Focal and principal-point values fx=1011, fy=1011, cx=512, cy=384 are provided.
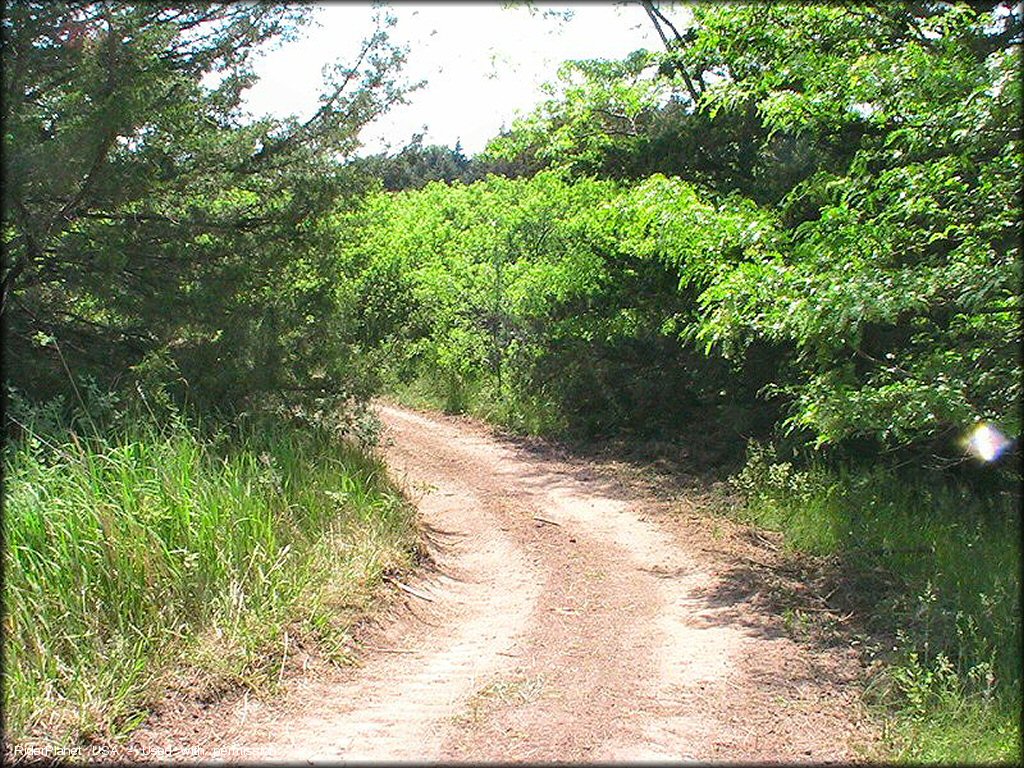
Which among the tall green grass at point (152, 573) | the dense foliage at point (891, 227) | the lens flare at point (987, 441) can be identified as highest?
the dense foliage at point (891, 227)

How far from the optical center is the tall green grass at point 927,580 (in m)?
5.30

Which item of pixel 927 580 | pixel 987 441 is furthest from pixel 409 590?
pixel 987 441

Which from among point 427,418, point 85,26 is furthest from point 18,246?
point 427,418

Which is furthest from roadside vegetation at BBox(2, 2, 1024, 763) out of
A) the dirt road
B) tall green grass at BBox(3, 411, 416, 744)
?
the dirt road

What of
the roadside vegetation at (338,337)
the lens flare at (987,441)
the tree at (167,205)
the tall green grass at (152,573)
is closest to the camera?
the tall green grass at (152,573)

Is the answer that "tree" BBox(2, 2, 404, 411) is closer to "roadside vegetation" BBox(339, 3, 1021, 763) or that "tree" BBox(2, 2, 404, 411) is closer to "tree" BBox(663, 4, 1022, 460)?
"roadside vegetation" BBox(339, 3, 1021, 763)

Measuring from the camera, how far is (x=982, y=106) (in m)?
6.00

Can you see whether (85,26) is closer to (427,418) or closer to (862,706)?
(862,706)

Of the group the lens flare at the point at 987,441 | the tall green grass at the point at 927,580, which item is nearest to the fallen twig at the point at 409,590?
the tall green grass at the point at 927,580

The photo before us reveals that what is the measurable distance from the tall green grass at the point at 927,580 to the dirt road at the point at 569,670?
0.36m

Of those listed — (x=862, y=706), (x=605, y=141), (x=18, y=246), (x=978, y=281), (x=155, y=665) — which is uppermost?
(x=605, y=141)

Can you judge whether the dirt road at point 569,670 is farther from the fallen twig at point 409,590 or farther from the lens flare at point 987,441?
the lens flare at point 987,441

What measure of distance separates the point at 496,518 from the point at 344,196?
3.56 meters

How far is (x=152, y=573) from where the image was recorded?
19.3ft
